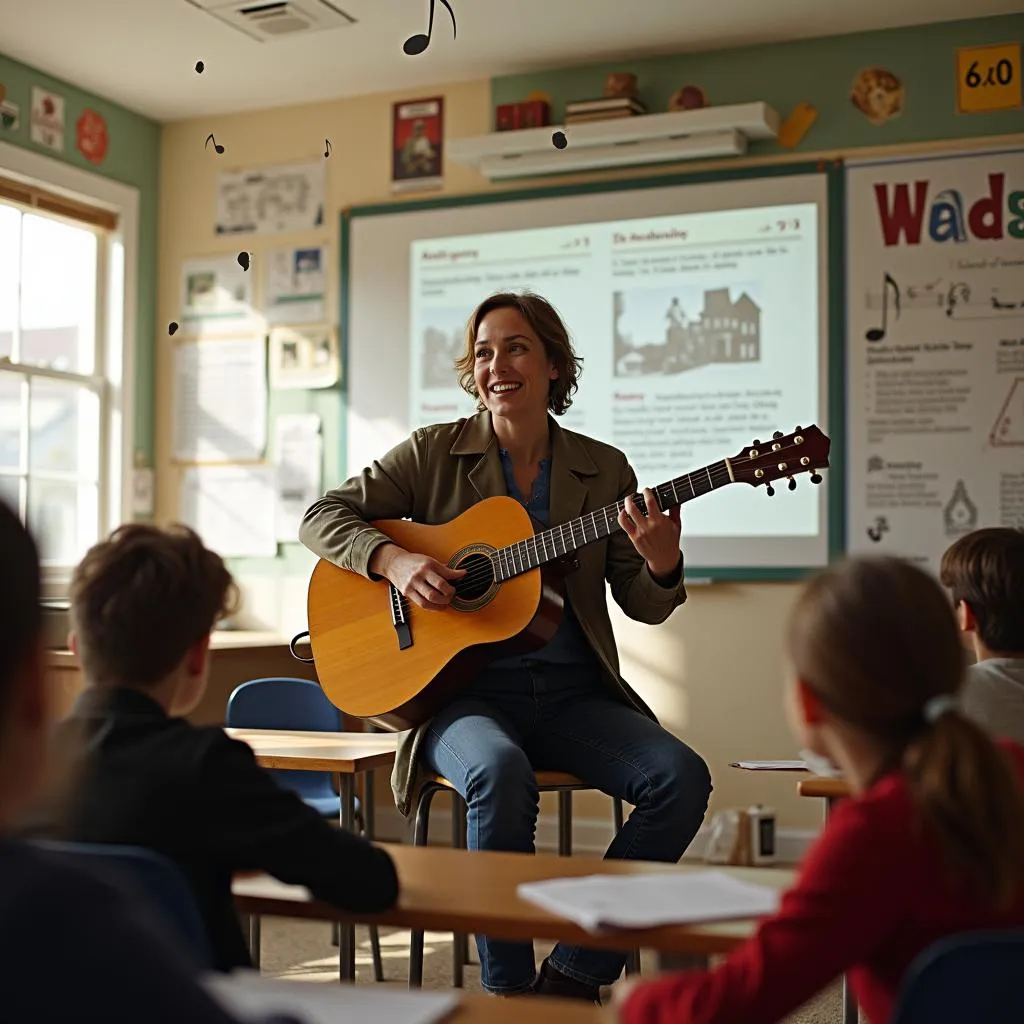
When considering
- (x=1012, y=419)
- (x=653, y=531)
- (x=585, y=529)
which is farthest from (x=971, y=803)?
(x=1012, y=419)

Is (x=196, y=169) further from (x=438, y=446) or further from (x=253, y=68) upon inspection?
(x=438, y=446)

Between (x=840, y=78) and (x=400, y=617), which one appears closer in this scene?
(x=400, y=617)

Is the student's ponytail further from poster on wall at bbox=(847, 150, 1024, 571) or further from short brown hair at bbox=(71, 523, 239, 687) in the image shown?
poster on wall at bbox=(847, 150, 1024, 571)

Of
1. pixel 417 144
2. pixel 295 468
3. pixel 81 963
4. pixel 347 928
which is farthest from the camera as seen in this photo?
pixel 295 468

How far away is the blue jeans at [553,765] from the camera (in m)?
2.37

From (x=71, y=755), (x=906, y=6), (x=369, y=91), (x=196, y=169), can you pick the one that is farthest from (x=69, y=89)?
(x=71, y=755)

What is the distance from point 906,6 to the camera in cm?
447

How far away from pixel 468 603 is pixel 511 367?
54 cm

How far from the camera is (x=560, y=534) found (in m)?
2.76

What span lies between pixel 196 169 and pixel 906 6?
114 inches

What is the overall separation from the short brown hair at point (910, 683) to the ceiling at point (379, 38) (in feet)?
12.2

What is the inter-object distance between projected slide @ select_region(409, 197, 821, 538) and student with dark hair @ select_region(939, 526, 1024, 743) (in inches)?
97.4

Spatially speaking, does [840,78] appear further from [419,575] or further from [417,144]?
[419,575]

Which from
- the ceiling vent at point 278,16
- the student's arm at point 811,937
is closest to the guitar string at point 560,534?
the student's arm at point 811,937
